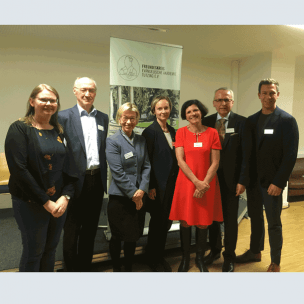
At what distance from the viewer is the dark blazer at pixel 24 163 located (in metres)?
1.63

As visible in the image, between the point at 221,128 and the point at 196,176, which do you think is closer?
the point at 196,176

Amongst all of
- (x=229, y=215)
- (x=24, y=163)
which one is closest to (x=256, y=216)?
(x=229, y=215)

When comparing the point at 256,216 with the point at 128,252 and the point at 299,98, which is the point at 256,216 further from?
the point at 299,98

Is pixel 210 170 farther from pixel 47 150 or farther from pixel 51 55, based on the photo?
pixel 51 55

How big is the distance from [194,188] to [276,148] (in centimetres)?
88

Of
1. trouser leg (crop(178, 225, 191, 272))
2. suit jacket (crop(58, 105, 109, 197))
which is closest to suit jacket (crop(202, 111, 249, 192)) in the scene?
trouser leg (crop(178, 225, 191, 272))

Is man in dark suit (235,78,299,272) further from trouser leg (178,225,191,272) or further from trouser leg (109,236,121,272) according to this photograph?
trouser leg (109,236,121,272)

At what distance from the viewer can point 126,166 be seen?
208 cm

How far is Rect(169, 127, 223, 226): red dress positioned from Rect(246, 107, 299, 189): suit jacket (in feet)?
1.41

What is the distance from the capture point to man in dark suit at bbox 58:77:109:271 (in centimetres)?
205

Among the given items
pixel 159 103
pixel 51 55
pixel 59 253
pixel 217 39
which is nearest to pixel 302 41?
pixel 217 39

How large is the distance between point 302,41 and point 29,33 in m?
4.40

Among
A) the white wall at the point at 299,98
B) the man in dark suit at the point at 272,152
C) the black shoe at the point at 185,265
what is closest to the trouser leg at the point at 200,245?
the black shoe at the point at 185,265

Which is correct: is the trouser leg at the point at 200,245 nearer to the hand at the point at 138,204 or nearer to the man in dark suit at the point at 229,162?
the man in dark suit at the point at 229,162
